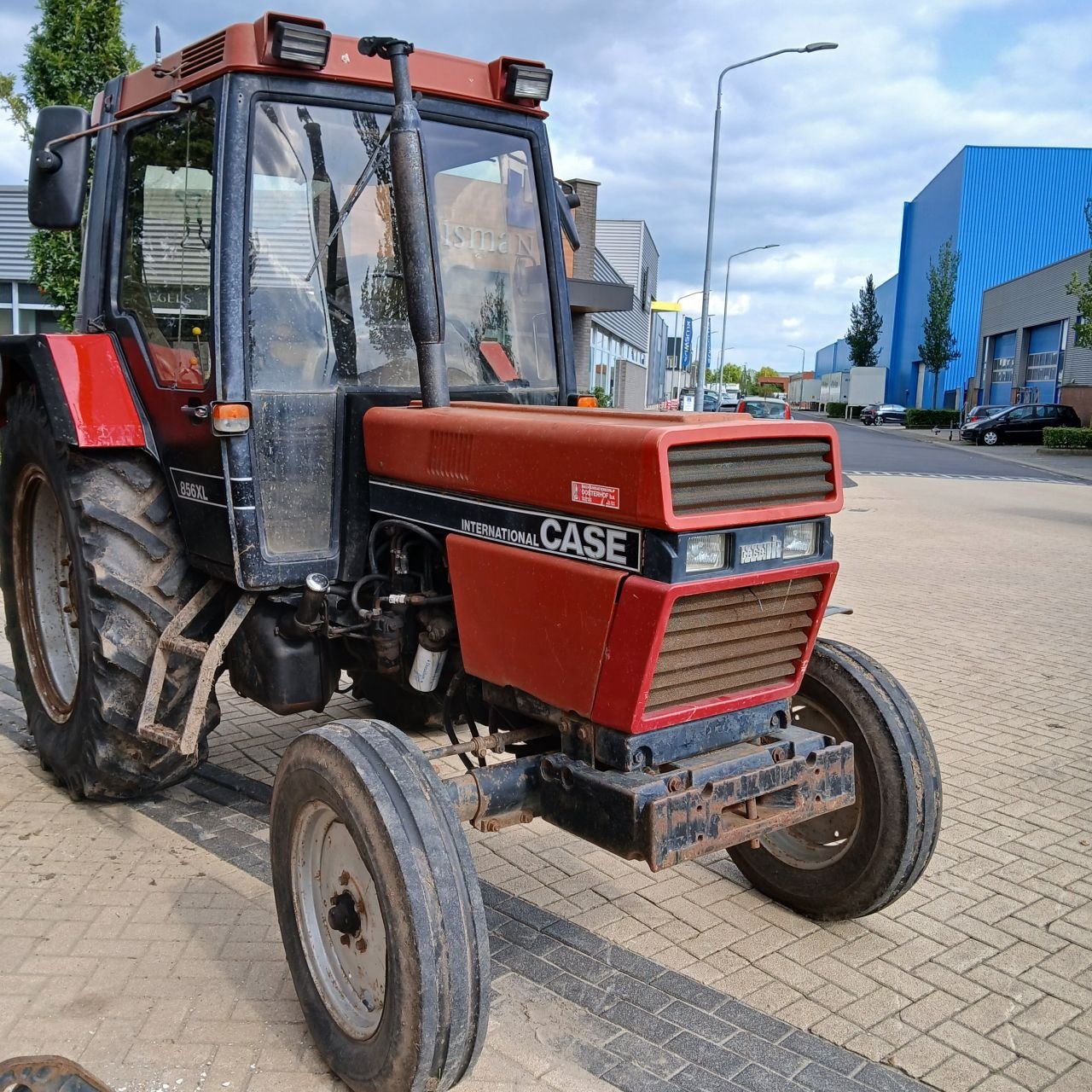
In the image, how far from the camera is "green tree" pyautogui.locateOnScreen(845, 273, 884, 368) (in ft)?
229

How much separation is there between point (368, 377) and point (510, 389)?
0.56 m

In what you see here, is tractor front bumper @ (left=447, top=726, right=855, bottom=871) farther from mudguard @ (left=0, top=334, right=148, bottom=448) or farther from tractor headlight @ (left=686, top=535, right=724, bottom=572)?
mudguard @ (left=0, top=334, right=148, bottom=448)

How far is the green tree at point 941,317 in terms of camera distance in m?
52.4

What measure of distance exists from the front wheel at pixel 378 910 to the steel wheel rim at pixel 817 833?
4.94 feet

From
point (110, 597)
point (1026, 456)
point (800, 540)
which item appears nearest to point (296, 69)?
point (110, 597)

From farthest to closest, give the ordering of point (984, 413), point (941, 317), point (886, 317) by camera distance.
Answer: point (886, 317) → point (941, 317) → point (984, 413)

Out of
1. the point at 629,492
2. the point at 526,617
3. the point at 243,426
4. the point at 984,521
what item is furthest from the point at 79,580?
the point at 984,521

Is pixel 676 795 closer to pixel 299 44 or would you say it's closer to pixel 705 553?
pixel 705 553

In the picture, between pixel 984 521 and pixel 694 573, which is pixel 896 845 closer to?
pixel 694 573

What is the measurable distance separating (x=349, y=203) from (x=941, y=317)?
5339 cm

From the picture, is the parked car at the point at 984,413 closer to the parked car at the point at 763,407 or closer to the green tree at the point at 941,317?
the green tree at the point at 941,317

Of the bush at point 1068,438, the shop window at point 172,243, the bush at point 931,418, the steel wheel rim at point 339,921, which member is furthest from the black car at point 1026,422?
the steel wheel rim at point 339,921

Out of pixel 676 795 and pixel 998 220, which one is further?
pixel 998 220

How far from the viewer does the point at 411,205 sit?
3230 millimetres
